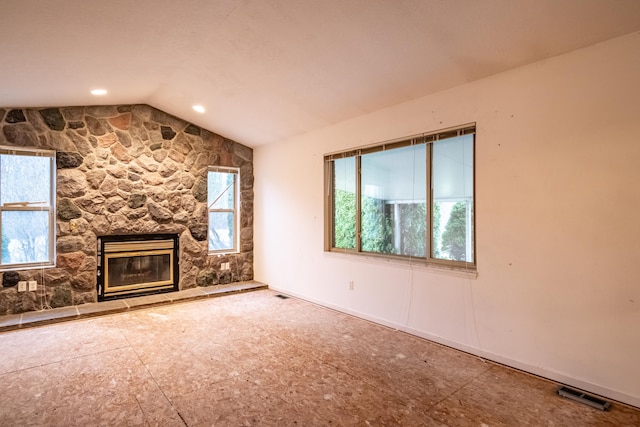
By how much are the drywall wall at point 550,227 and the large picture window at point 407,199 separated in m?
0.16

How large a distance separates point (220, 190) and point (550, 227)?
4.40 meters

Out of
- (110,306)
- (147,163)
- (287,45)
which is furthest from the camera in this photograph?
(147,163)

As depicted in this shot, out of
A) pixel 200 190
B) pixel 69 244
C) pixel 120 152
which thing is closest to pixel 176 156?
pixel 200 190

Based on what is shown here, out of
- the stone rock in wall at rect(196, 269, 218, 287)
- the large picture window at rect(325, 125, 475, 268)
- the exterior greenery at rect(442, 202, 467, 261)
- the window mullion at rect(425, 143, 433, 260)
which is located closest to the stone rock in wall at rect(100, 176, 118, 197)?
the stone rock in wall at rect(196, 269, 218, 287)

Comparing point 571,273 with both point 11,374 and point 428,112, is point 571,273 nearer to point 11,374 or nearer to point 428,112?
point 428,112

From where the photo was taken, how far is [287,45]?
2.81m

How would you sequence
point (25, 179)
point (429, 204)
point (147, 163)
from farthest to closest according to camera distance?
point (147, 163) → point (25, 179) → point (429, 204)

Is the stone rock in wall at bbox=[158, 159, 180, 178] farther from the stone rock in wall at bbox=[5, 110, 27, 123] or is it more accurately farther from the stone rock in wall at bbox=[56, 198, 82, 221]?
the stone rock in wall at bbox=[5, 110, 27, 123]

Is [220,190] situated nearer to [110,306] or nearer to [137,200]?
[137,200]

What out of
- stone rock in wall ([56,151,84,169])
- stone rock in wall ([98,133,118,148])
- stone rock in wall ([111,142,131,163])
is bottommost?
stone rock in wall ([56,151,84,169])

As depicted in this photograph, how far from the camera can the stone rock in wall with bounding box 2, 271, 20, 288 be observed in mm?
3729

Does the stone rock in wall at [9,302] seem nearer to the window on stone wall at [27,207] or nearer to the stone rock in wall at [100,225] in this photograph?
the window on stone wall at [27,207]

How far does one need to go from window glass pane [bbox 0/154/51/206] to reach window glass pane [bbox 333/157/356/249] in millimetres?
3453

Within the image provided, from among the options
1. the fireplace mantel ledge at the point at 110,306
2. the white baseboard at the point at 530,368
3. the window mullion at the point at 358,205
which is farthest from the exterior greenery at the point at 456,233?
the fireplace mantel ledge at the point at 110,306
